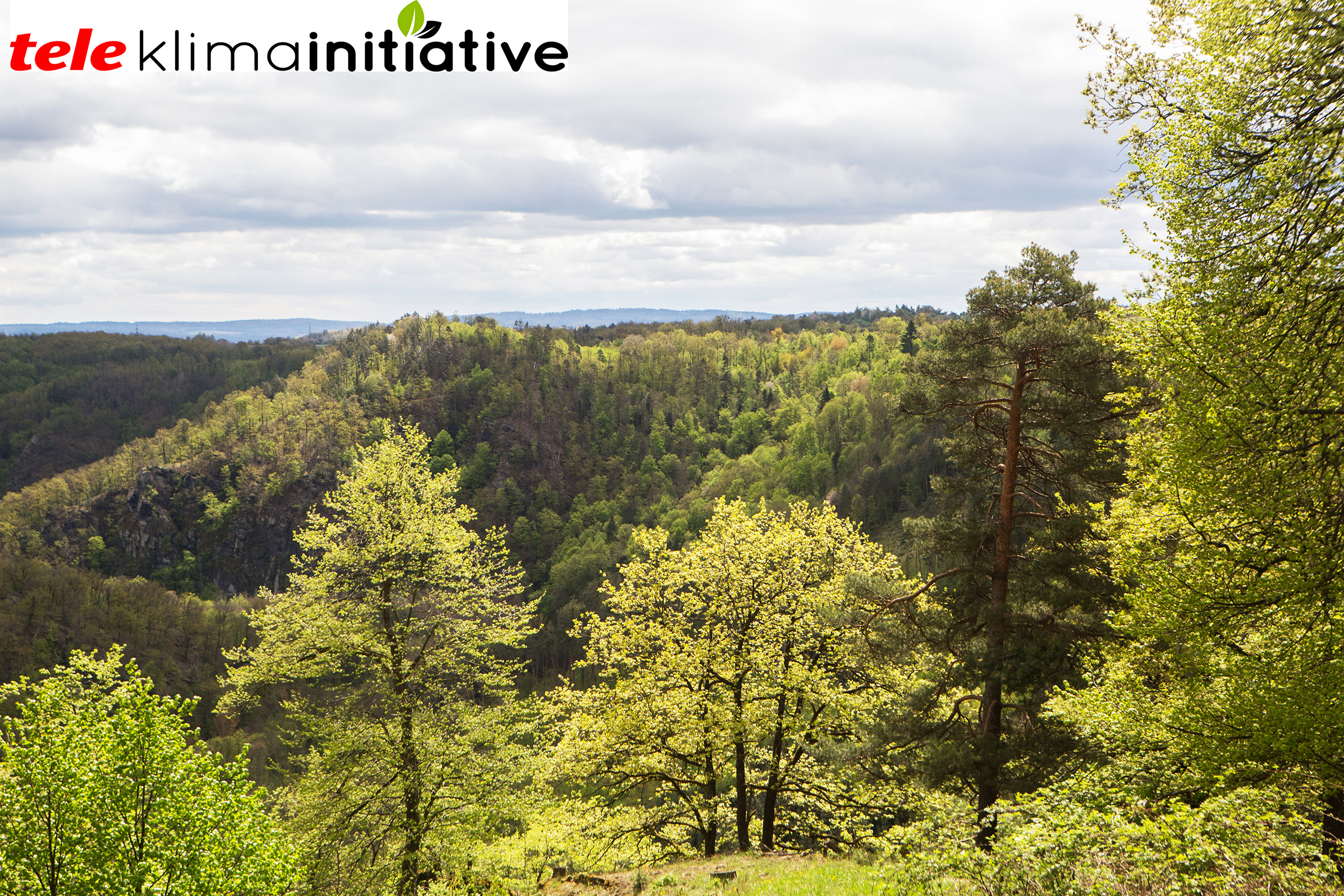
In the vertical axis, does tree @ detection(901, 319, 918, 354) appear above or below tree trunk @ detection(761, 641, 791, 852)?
above

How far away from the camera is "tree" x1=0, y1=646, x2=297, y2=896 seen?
10453 mm

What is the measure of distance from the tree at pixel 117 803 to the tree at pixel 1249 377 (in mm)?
14336

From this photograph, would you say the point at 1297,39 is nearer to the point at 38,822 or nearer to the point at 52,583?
the point at 38,822

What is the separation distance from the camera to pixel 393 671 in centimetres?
1705

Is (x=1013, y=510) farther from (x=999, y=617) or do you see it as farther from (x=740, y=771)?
(x=740, y=771)

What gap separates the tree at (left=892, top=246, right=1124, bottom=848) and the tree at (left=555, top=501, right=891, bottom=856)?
299 cm

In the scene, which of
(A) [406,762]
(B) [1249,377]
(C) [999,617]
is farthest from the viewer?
(A) [406,762]

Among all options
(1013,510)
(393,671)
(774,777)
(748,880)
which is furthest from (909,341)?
(748,880)

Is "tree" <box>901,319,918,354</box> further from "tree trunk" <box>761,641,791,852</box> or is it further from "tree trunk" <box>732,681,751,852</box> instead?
"tree trunk" <box>732,681,751,852</box>

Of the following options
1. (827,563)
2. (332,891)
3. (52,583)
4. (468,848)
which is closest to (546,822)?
(468,848)

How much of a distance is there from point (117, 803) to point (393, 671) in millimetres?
6288

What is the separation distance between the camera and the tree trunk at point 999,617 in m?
14.1

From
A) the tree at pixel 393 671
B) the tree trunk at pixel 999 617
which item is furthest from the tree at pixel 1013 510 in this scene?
the tree at pixel 393 671

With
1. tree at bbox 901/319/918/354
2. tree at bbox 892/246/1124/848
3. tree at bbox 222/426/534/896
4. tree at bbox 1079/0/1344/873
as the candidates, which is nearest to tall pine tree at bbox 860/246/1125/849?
tree at bbox 892/246/1124/848
